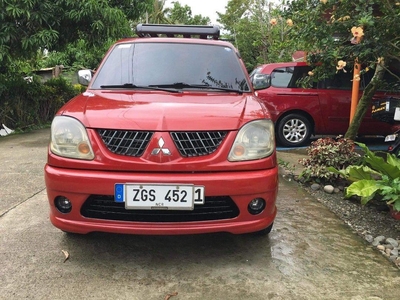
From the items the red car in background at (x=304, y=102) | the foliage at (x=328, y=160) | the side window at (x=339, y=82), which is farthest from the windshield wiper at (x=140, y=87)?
the side window at (x=339, y=82)

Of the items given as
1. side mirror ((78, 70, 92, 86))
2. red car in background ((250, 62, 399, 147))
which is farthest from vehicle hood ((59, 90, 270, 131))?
red car in background ((250, 62, 399, 147))

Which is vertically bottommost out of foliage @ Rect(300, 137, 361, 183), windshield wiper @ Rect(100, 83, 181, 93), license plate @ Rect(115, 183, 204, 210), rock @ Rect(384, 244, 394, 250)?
rock @ Rect(384, 244, 394, 250)

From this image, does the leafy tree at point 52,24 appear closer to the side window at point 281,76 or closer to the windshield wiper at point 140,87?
the side window at point 281,76

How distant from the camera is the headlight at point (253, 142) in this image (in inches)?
90.2

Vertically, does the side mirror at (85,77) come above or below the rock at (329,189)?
above

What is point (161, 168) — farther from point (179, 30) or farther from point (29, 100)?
point (29, 100)

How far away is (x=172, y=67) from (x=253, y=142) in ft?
3.86

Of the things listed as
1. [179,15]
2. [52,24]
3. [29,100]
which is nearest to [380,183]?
[52,24]

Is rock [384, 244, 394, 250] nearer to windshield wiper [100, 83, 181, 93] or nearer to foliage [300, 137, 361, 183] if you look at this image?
foliage [300, 137, 361, 183]

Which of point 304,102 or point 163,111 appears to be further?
point 304,102

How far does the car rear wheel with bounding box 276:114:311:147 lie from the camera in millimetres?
6855

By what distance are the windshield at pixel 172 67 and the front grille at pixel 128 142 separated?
84cm

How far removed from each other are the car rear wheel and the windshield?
3.66 m

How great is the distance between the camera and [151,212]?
2.26 meters
